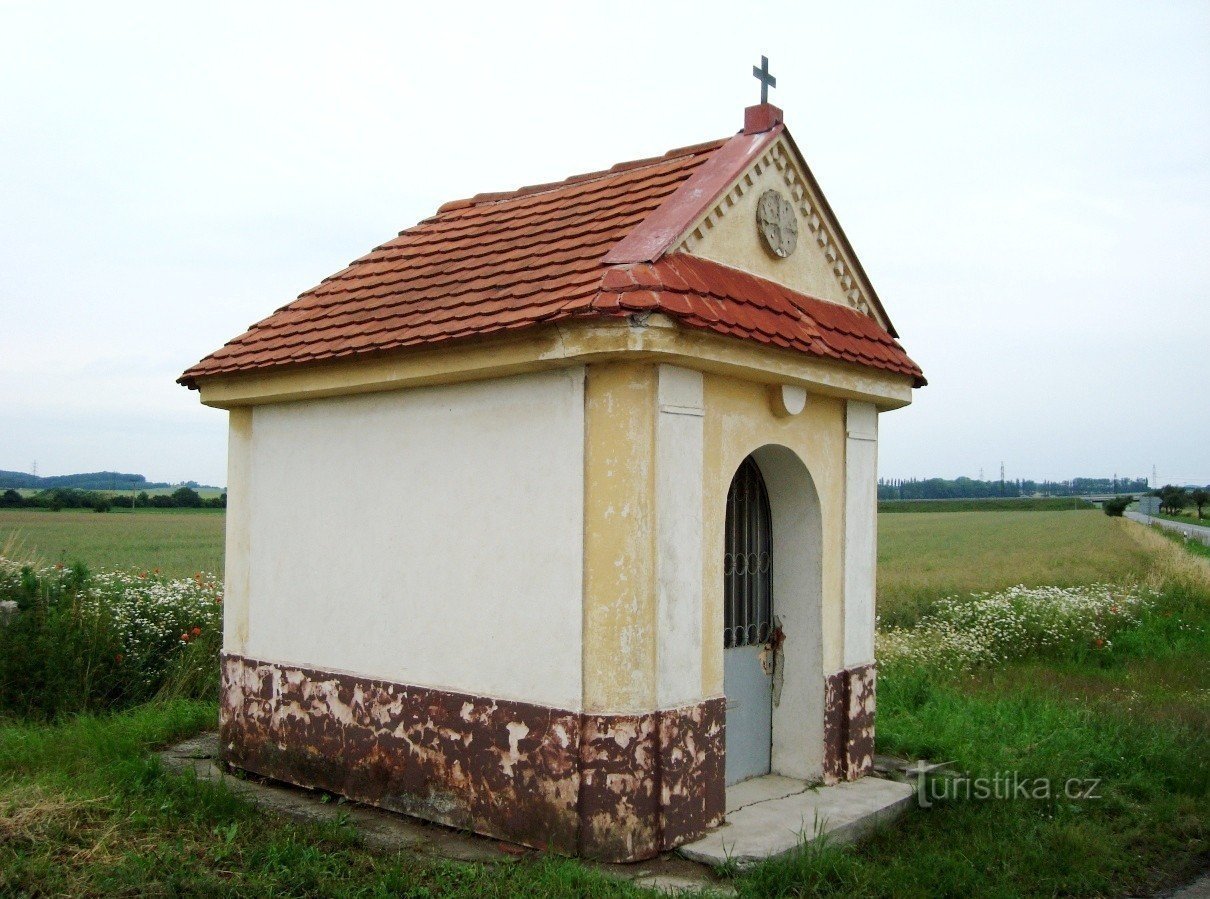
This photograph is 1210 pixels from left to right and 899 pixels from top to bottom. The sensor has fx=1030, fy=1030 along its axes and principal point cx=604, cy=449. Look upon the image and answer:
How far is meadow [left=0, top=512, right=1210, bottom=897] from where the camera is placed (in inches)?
189

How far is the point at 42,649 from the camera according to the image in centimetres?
900

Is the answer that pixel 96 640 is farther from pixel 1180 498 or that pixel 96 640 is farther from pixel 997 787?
pixel 1180 498

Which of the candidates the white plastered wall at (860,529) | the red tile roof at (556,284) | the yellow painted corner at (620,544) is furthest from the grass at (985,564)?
the yellow painted corner at (620,544)

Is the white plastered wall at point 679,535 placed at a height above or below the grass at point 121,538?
above

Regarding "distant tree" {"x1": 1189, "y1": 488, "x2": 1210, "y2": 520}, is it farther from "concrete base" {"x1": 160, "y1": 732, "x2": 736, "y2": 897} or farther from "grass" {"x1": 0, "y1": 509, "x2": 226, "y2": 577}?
"concrete base" {"x1": 160, "y1": 732, "x2": 736, "y2": 897}

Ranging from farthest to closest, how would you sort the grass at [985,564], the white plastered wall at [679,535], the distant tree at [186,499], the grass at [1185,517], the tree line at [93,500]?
1. the grass at [1185,517]
2. the distant tree at [186,499]
3. the tree line at [93,500]
4. the grass at [985,564]
5. the white plastered wall at [679,535]

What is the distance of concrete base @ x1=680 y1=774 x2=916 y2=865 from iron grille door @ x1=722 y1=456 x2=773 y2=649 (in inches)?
35.9

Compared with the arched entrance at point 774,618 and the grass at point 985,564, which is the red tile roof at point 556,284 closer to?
the arched entrance at point 774,618

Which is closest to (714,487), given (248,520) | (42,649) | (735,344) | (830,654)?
(735,344)

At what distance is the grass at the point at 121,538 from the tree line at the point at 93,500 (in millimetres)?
372

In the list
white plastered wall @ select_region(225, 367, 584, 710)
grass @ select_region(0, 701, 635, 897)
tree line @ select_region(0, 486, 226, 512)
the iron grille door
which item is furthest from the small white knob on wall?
tree line @ select_region(0, 486, 226, 512)

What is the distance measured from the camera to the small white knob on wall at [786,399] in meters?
→ 5.98

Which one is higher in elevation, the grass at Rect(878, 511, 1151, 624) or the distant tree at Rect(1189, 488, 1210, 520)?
the distant tree at Rect(1189, 488, 1210, 520)

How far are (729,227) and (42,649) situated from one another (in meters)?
Answer: 7.07
